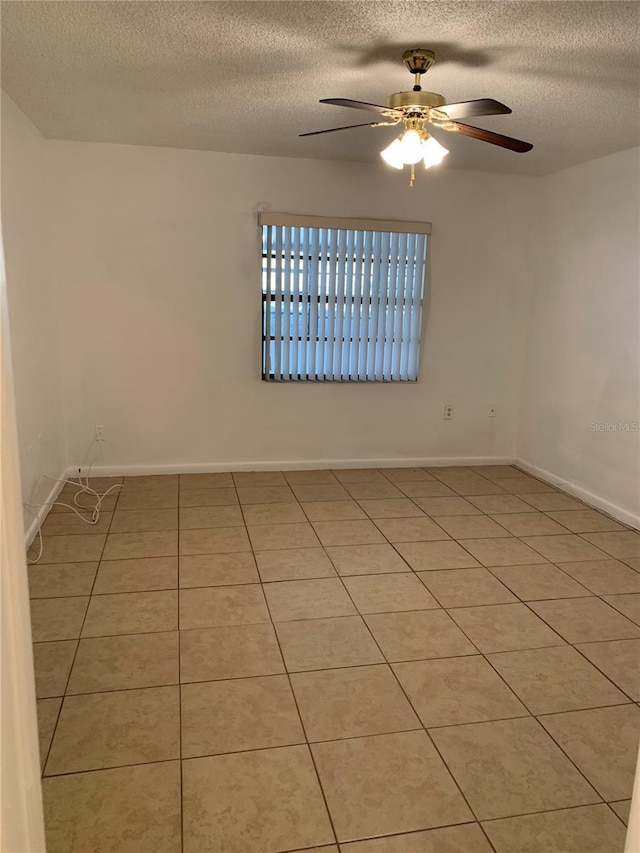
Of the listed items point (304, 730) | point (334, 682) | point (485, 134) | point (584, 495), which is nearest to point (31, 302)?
point (485, 134)

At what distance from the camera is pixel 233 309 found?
455 centimetres

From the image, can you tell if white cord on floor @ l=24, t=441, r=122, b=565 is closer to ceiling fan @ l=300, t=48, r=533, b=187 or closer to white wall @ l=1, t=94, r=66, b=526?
white wall @ l=1, t=94, r=66, b=526

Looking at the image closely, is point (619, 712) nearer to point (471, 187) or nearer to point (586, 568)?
point (586, 568)

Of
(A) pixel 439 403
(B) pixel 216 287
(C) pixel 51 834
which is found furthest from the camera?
(A) pixel 439 403

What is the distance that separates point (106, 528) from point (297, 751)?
2.13 metres

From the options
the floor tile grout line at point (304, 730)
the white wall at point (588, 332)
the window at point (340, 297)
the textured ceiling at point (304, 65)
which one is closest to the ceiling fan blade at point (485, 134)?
the textured ceiling at point (304, 65)

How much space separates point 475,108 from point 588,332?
2.41m

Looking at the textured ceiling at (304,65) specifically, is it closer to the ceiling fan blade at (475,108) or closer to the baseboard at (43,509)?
the ceiling fan blade at (475,108)

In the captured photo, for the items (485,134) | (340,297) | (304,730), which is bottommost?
(304,730)

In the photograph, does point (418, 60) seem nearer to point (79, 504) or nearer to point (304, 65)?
point (304, 65)

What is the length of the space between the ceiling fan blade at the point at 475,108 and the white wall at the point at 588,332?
1958 millimetres

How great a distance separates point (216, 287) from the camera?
4496 mm

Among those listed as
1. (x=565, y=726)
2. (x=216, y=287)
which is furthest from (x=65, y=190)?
(x=565, y=726)

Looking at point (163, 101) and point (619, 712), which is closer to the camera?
point (619, 712)
